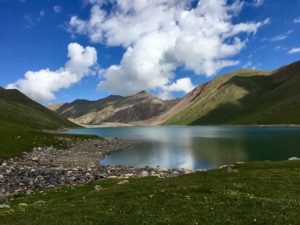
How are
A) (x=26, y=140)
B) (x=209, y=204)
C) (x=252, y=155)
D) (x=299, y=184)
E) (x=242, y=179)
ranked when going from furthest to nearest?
(x=26, y=140) < (x=252, y=155) < (x=242, y=179) < (x=299, y=184) < (x=209, y=204)

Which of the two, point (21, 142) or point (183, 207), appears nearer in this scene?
point (183, 207)

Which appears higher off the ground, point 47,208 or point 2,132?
point 2,132

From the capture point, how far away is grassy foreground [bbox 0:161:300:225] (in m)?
21.8

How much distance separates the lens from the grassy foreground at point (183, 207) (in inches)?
860

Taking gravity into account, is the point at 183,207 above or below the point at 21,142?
below

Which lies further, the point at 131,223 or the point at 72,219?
the point at 72,219

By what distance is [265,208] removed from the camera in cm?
2402

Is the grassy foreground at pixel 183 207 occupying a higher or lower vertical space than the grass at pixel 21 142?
lower

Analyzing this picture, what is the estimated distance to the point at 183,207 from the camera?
25000mm

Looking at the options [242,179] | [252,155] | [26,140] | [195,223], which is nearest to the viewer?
[195,223]

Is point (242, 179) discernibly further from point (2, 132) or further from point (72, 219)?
point (2, 132)

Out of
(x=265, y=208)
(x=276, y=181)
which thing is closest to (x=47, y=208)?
(x=265, y=208)

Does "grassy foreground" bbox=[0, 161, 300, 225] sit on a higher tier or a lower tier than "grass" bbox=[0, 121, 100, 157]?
lower

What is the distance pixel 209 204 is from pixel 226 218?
4316 millimetres
